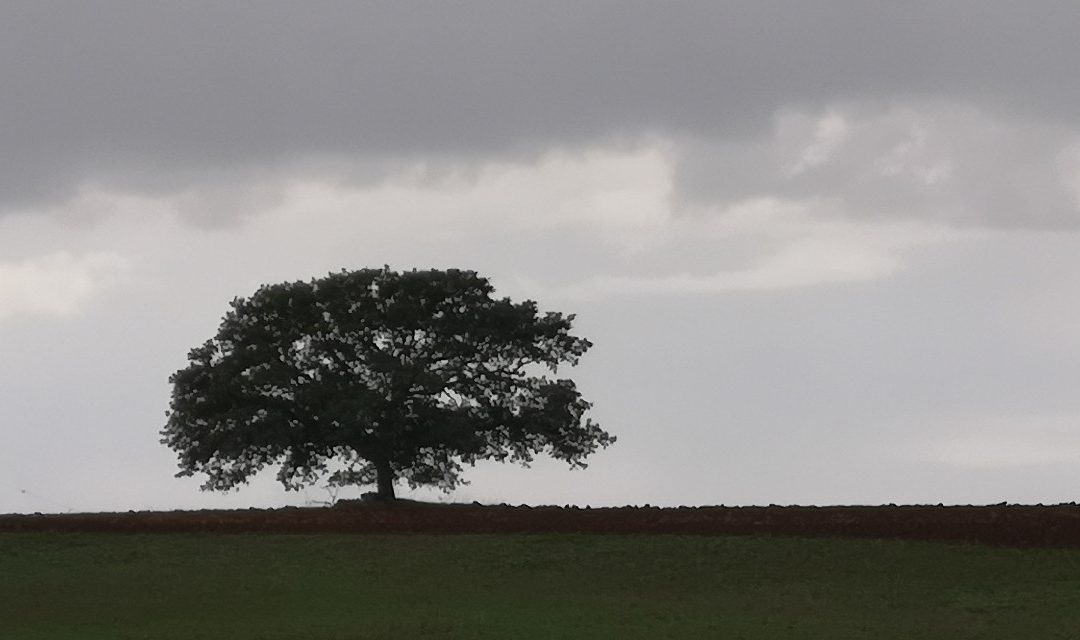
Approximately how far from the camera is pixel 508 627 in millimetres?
33750

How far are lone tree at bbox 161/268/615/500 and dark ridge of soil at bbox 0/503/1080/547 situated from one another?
6695mm

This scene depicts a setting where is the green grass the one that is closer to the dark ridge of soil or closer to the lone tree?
the dark ridge of soil

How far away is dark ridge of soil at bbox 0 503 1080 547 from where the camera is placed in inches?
1781

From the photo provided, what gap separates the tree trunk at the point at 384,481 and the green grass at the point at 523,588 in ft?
45.1

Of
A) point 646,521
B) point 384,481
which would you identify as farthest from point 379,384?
point 646,521

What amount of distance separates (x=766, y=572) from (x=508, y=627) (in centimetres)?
1021

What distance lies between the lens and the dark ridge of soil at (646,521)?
45.2 m

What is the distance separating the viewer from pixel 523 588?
131 ft

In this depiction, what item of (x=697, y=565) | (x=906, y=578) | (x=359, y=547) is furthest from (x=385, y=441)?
(x=906, y=578)

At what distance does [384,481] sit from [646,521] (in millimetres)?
16888

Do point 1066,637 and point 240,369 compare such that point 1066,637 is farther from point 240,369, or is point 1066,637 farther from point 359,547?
point 240,369

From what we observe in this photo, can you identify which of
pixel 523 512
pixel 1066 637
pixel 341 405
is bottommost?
pixel 1066 637

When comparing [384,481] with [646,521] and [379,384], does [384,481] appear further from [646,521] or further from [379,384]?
[646,521]

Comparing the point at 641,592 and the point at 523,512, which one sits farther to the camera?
the point at 523,512
